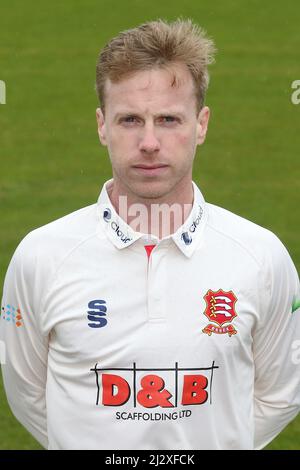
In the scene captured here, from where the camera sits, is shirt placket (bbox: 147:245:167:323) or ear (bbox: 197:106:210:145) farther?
ear (bbox: 197:106:210:145)

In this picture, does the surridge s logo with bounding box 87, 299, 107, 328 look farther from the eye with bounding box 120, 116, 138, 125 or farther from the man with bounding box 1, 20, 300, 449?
the eye with bounding box 120, 116, 138, 125

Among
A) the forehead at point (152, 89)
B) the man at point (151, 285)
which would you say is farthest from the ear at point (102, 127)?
the forehead at point (152, 89)

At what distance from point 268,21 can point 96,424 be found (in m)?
11.2

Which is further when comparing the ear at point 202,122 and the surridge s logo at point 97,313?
the ear at point 202,122

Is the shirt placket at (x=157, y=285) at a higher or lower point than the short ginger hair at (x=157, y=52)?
lower

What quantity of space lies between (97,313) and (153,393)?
345 mm

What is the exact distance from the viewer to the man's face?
424 cm

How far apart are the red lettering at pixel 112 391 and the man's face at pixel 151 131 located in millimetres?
648

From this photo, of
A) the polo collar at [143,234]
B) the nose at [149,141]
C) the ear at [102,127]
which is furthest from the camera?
the ear at [102,127]

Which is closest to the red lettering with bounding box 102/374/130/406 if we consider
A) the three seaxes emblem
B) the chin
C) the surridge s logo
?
the surridge s logo

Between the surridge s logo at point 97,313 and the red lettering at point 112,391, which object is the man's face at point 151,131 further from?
the red lettering at point 112,391

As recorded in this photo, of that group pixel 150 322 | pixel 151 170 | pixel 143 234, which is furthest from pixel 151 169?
pixel 150 322

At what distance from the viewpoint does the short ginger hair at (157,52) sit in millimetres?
4281

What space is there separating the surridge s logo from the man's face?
0.41 metres
